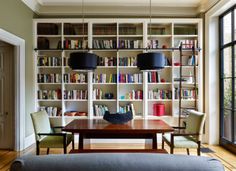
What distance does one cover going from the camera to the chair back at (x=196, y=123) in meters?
4.15

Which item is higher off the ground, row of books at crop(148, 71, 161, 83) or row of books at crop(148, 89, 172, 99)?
row of books at crop(148, 71, 161, 83)

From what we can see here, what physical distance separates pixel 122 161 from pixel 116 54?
4913mm

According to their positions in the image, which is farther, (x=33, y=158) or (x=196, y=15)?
(x=196, y=15)

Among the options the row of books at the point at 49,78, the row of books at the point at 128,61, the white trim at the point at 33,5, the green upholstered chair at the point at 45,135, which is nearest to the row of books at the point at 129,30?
the row of books at the point at 128,61

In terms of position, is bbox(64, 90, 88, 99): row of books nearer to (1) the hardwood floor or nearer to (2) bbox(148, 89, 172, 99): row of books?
(1) the hardwood floor

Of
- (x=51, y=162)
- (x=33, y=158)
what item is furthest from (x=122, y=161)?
(x=33, y=158)

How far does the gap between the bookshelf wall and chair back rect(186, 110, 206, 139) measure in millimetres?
1506

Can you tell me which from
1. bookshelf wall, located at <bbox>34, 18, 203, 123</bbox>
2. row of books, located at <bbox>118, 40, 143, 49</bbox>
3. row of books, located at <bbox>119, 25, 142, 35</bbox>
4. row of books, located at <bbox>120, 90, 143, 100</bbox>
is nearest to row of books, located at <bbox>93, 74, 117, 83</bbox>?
bookshelf wall, located at <bbox>34, 18, 203, 123</bbox>

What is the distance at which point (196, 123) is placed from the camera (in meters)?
4.25

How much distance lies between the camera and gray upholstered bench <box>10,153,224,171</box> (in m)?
1.46

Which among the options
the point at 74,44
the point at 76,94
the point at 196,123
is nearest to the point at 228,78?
the point at 196,123

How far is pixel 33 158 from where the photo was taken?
1553 millimetres

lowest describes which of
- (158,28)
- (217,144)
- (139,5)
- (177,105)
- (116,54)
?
(217,144)

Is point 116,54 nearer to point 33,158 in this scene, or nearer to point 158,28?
point 158,28
